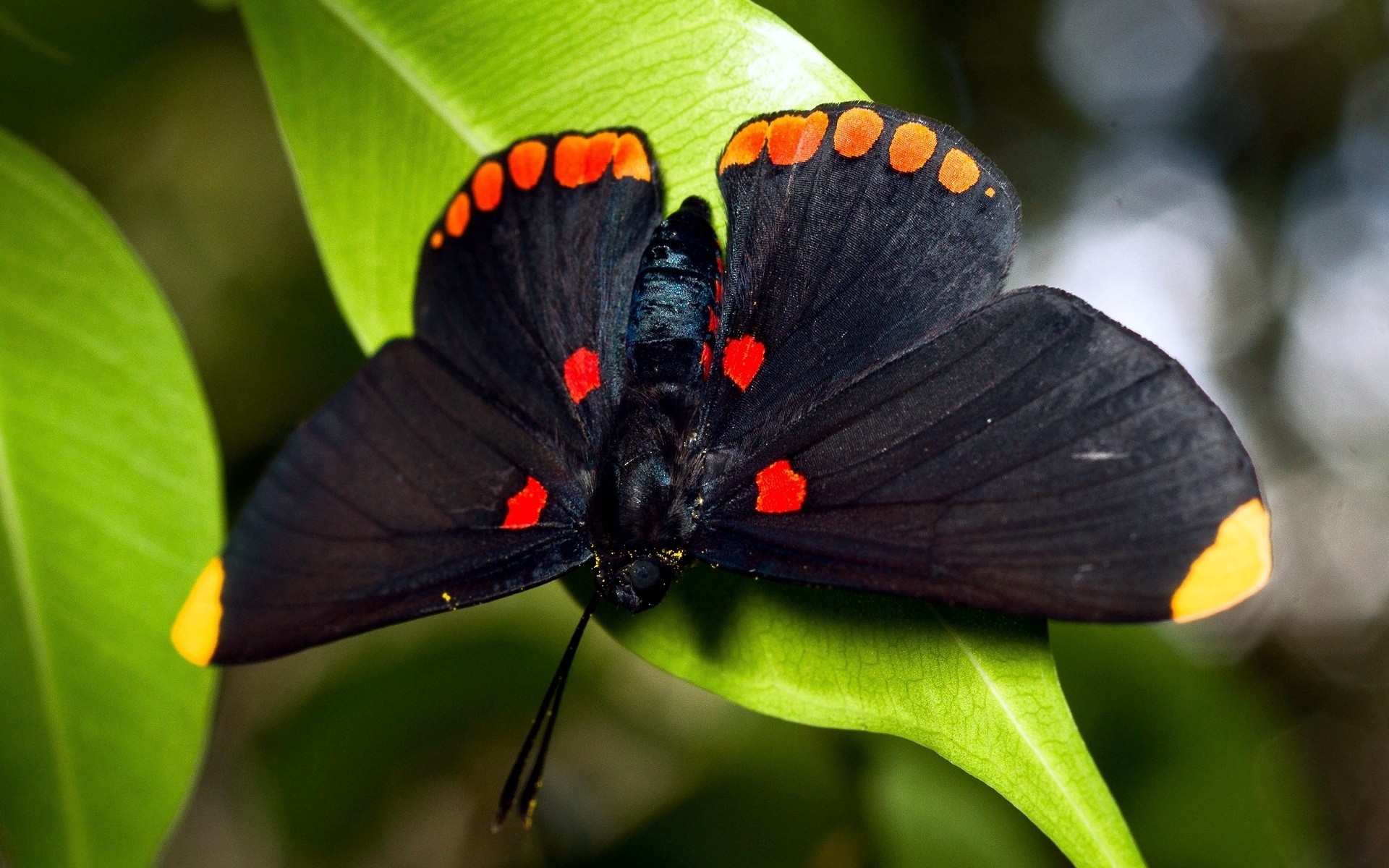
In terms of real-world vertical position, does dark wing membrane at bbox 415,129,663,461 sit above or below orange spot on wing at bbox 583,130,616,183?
below

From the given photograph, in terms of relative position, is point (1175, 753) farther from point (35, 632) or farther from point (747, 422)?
point (35, 632)

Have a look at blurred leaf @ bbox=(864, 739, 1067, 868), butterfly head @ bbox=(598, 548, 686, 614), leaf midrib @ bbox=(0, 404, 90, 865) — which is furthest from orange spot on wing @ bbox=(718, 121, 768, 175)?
blurred leaf @ bbox=(864, 739, 1067, 868)

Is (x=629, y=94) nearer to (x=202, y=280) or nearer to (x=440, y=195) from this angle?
(x=440, y=195)

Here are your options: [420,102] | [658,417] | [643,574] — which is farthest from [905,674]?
[420,102]

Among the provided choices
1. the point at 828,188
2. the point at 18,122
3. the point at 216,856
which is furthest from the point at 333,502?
the point at 216,856

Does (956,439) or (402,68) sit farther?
(402,68)

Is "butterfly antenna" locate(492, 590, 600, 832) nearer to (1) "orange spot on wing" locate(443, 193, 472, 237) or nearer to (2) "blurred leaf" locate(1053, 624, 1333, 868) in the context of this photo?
(1) "orange spot on wing" locate(443, 193, 472, 237)

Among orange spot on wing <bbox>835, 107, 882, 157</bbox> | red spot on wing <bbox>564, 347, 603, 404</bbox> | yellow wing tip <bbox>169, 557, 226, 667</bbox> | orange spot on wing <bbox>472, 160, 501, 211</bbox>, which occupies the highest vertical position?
orange spot on wing <bbox>835, 107, 882, 157</bbox>

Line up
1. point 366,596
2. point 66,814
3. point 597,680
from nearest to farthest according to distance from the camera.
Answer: point 366,596 → point 66,814 → point 597,680
